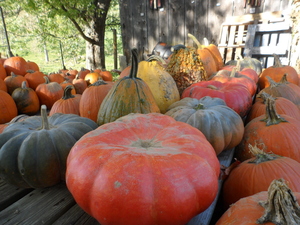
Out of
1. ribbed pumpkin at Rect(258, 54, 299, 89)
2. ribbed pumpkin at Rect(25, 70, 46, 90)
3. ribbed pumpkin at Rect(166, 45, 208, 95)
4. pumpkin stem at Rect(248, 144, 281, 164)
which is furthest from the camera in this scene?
ribbed pumpkin at Rect(25, 70, 46, 90)

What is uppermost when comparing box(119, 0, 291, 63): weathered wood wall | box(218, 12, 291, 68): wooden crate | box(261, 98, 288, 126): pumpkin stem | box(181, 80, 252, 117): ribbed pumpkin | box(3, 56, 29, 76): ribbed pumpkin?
box(119, 0, 291, 63): weathered wood wall

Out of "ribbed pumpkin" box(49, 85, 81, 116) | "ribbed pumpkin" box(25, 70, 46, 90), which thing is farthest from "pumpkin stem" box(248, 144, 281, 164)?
"ribbed pumpkin" box(25, 70, 46, 90)

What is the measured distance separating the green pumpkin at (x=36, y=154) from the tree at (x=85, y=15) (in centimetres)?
571

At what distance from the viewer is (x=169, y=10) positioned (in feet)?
21.5

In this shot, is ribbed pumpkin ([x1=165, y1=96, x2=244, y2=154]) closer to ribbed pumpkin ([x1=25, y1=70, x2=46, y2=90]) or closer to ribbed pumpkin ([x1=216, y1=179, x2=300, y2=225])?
ribbed pumpkin ([x1=216, y1=179, x2=300, y2=225])

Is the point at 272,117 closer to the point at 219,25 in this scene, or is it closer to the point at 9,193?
the point at 9,193

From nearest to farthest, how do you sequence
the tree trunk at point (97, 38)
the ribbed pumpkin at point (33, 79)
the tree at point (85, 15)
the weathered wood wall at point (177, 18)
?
the ribbed pumpkin at point (33, 79) → the weathered wood wall at point (177, 18) → the tree at point (85, 15) → the tree trunk at point (97, 38)

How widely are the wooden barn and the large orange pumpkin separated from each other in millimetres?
3616

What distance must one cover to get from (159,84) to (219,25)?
4.93 meters

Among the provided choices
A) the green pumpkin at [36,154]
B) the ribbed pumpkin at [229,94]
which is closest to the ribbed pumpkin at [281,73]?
the ribbed pumpkin at [229,94]

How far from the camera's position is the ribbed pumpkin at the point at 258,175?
3.76ft

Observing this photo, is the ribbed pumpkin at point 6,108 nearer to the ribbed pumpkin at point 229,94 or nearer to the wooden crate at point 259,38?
the ribbed pumpkin at point 229,94

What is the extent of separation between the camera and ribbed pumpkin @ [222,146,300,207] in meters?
1.15

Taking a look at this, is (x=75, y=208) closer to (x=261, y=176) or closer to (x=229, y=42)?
(x=261, y=176)
